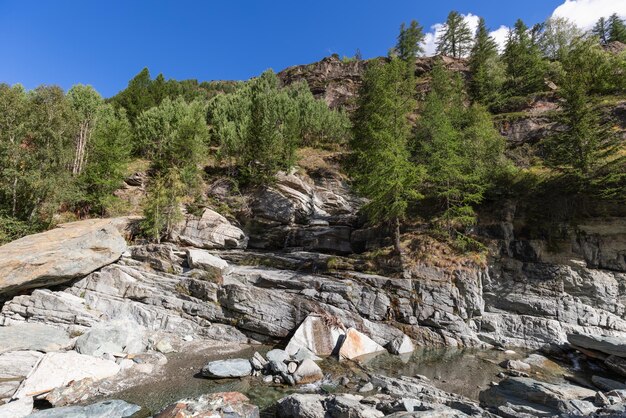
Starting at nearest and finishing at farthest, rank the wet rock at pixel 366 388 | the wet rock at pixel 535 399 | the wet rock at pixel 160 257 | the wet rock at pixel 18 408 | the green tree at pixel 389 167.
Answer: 1. the wet rock at pixel 18 408
2. the wet rock at pixel 535 399
3. the wet rock at pixel 366 388
4. the green tree at pixel 389 167
5. the wet rock at pixel 160 257

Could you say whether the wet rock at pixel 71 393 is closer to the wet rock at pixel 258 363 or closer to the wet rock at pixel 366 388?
the wet rock at pixel 258 363

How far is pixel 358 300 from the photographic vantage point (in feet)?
62.0

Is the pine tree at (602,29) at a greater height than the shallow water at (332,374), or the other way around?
the pine tree at (602,29)

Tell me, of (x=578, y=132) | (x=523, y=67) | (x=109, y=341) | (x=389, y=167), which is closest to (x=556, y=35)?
(x=523, y=67)

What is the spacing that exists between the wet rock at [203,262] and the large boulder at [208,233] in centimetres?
446

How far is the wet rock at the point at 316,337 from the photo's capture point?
15.7 m

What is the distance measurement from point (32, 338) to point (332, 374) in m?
14.0

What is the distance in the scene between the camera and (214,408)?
9.13m

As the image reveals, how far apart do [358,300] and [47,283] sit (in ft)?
61.8

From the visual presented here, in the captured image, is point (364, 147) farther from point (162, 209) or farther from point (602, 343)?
point (602, 343)

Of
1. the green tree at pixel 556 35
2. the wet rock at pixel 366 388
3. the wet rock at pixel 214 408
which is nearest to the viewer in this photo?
the wet rock at pixel 214 408

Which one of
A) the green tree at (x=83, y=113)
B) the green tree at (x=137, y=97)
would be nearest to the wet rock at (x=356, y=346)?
the green tree at (x=83, y=113)

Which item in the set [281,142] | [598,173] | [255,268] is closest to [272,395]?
[255,268]

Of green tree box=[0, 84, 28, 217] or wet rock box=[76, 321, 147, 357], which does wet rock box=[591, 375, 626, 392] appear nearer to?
wet rock box=[76, 321, 147, 357]
